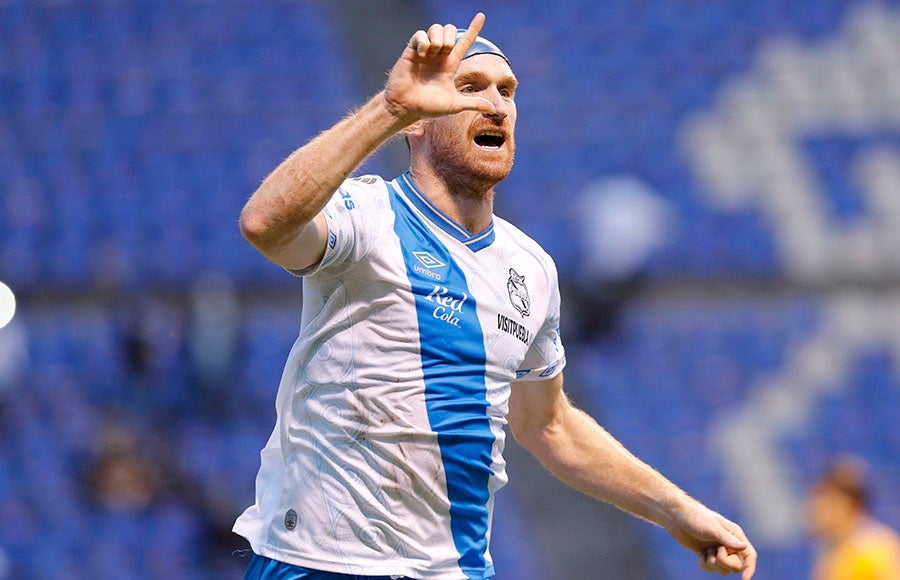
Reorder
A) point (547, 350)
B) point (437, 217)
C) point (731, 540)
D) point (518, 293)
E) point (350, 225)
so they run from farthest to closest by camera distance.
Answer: point (547, 350), point (731, 540), point (518, 293), point (437, 217), point (350, 225)

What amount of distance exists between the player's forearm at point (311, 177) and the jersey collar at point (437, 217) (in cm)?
50

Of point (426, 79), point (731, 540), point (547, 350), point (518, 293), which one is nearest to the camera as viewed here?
point (426, 79)

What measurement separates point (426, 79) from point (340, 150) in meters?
0.28

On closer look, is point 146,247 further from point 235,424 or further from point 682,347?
point 682,347

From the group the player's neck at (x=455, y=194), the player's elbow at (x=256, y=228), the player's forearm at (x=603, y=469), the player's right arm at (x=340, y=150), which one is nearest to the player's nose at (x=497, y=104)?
the player's neck at (x=455, y=194)

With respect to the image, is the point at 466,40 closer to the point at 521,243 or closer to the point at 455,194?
the point at 455,194

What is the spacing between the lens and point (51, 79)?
1488cm

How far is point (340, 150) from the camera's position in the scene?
2.93m

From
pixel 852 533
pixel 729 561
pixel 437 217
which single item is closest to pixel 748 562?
pixel 729 561

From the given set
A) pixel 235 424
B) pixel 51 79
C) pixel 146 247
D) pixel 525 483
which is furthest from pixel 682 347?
pixel 51 79

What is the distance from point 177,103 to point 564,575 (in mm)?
7423

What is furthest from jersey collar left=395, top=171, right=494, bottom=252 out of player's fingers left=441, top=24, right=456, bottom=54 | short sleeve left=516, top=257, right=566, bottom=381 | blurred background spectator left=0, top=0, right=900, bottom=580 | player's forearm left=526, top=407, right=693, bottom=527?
blurred background spectator left=0, top=0, right=900, bottom=580

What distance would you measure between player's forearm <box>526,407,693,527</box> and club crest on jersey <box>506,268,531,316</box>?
0.52 meters

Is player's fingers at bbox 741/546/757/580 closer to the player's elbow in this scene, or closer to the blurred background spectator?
the player's elbow
